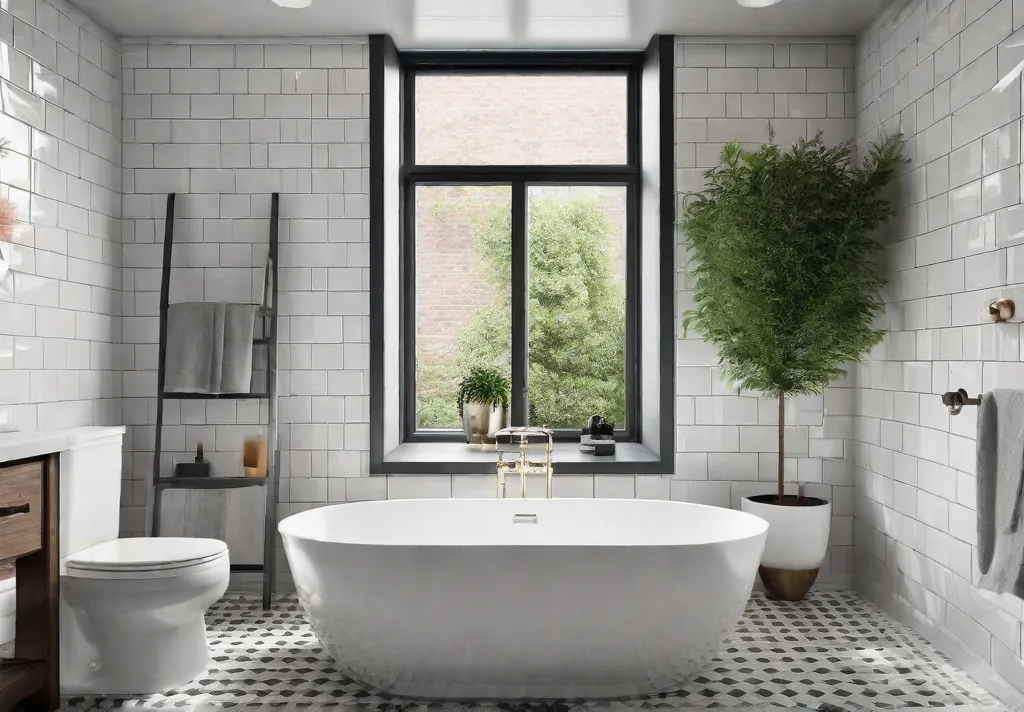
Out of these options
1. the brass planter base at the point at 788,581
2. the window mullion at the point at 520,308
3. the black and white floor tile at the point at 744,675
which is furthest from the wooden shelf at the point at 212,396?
the brass planter base at the point at 788,581

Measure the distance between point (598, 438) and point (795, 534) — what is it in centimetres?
101

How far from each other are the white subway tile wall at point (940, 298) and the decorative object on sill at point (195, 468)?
10.1 ft

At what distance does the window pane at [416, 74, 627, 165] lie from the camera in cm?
413

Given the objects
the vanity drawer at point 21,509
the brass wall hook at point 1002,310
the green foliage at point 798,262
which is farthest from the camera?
the green foliage at point 798,262

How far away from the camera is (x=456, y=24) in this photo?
362cm

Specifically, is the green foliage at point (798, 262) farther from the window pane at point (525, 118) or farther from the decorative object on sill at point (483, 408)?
the decorative object on sill at point (483, 408)

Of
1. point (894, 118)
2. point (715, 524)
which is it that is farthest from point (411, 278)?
point (894, 118)

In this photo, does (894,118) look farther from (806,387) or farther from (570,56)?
(570,56)

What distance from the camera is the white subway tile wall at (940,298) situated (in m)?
2.60

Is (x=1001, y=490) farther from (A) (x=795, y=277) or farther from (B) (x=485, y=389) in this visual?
(B) (x=485, y=389)

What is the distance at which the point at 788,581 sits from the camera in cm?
347

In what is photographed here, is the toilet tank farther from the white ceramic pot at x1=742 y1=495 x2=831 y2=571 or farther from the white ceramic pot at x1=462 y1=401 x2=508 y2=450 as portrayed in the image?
the white ceramic pot at x1=742 y1=495 x2=831 y2=571

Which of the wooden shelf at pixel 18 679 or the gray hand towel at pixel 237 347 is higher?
the gray hand towel at pixel 237 347

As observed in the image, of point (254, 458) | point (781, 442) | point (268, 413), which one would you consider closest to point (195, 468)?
point (254, 458)
